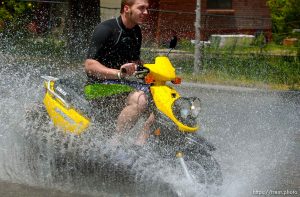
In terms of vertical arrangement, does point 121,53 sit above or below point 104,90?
above

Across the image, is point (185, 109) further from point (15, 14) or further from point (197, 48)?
point (15, 14)

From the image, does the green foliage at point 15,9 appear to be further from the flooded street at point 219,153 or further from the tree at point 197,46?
the flooded street at point 219,153

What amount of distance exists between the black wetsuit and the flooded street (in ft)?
2.34

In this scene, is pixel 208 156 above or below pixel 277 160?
above

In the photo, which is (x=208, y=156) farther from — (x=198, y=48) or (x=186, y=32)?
(x=186, y=32)

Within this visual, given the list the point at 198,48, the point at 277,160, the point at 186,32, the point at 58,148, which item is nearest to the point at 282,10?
the point at 186,32

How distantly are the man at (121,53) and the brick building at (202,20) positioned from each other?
10.3 m

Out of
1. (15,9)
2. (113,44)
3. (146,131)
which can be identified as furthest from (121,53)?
(15,9)

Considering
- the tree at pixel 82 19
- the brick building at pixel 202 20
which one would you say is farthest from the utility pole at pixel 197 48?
the tree at pixel 82 19

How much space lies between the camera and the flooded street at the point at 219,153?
17.8ft

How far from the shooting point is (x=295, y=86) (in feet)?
46.9

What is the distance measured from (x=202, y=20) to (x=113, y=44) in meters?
12.3

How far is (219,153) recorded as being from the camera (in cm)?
688

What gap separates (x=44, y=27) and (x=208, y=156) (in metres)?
12.6
